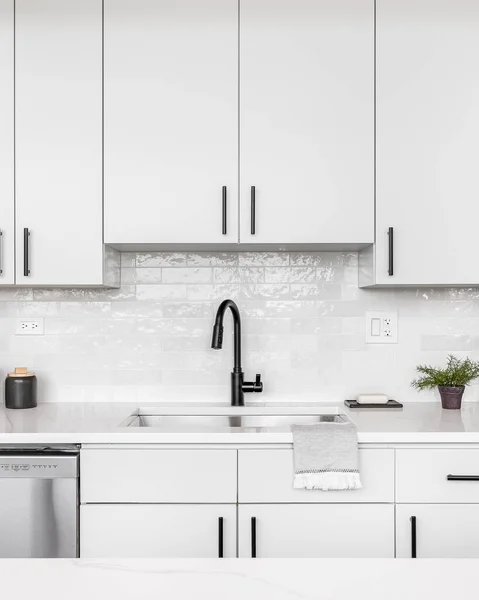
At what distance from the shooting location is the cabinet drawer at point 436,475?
69.7 inches

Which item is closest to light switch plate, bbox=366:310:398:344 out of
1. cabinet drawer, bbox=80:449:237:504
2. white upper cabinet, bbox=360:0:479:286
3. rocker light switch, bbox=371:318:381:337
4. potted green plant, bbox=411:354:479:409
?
rocker light switch, bbox=371:318:381:337

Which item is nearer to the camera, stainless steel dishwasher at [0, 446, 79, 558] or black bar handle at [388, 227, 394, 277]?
stainless steel dishwasher at [0, 446, 79, 558]

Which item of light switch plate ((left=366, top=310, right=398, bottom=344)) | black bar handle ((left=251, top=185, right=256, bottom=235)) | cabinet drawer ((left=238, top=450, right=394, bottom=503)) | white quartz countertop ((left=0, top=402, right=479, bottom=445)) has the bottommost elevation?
cabinet drawer ((left=238, top=450, right=394, bottom=503))

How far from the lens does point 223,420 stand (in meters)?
2.26

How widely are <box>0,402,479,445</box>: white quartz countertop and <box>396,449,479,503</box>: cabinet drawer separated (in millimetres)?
49

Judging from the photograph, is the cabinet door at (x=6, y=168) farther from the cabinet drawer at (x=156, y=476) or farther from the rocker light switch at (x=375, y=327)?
the rocker light switch at (x=375, y=327)

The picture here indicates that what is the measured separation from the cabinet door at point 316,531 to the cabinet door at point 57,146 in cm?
112

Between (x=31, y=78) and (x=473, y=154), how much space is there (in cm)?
173

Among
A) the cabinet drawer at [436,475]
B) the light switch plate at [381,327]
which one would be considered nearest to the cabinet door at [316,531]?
the cabinet drawer at [436,475]

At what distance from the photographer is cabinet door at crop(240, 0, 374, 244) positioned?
2086mm

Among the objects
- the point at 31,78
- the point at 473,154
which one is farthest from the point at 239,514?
the point at 31,78

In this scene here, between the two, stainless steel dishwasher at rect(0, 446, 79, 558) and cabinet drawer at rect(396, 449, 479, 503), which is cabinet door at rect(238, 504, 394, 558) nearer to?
cabinet drawer at rect(396, 449, 479, 503)

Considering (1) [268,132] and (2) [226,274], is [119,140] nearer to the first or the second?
(1) [268,132]

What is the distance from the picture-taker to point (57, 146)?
209cm
